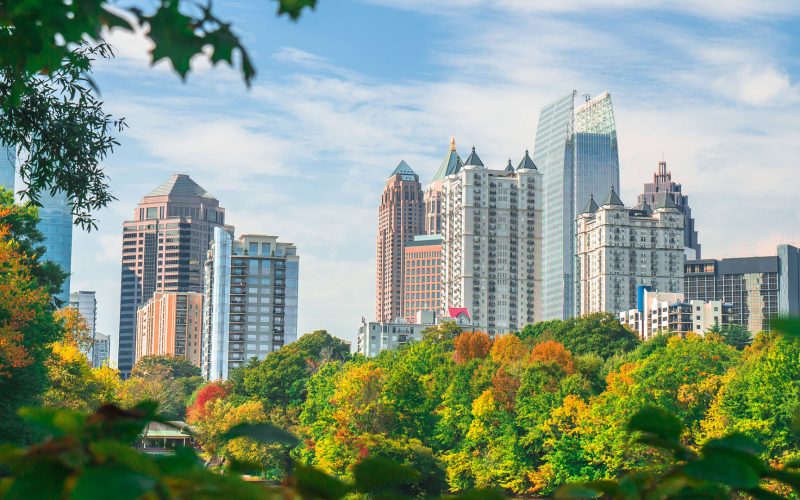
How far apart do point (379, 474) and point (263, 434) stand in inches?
8.7

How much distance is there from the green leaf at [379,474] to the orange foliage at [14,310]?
2880 centimetres

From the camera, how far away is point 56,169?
15.1 m

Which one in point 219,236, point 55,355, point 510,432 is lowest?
point 510,432

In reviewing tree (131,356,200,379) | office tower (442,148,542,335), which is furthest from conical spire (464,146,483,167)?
tree (131,356,200,379)

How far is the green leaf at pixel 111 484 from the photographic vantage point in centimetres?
137

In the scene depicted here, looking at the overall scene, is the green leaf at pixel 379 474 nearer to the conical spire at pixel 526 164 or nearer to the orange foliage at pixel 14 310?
the orange foliage at pixel 14 310

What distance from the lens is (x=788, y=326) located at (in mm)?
1614

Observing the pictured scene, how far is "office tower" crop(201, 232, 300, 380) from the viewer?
545ft

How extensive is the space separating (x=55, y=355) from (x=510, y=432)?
72.9ft

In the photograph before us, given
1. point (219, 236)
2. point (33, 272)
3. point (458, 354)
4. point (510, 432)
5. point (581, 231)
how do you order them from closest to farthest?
1. point (33, 272)
2. point (510, 432)
3. point (458, 354)
4. point (219, 236)
5. point (581, 231)

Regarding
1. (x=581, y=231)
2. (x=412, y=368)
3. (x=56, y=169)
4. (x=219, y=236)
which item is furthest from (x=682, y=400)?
(x=581, y=231)

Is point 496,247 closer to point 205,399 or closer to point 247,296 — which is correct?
point 247,296

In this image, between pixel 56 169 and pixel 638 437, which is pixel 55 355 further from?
pixel 638 437

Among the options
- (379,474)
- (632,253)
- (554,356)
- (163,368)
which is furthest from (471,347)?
(632,253)
